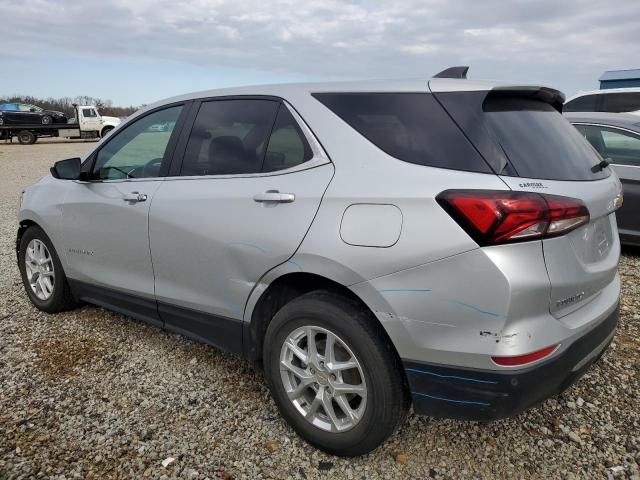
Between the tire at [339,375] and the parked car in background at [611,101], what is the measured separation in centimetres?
892

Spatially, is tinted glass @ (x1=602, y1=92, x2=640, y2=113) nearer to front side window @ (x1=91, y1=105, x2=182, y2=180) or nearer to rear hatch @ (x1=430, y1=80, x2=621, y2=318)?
rear hatch @ (x1=430, y1=80, x2=621, y2=318)

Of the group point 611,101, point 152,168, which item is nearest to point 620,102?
point 611,101

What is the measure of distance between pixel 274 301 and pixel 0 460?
1.47 m

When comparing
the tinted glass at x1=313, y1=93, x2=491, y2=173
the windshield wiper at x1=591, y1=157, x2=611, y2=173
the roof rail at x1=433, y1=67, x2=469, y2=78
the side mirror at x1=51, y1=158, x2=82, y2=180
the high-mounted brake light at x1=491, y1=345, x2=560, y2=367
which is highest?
the roof rail at x1=433, y1=67, x2=469, y2=78

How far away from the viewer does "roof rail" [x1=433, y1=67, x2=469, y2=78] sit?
8.18 ft

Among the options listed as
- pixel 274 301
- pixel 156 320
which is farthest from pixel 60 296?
pixel 274 301

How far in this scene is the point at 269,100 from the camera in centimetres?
277

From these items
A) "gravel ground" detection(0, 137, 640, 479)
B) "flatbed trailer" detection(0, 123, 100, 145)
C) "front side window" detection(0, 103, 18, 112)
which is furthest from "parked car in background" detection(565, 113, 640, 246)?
"front side window" detection(0, 103, 18, 112)

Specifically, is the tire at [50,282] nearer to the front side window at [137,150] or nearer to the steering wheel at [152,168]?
the front side window at [137,150]

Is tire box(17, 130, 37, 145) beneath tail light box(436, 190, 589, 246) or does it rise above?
beneath

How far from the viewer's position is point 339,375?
2.34 meters

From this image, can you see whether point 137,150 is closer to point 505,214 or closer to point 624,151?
point 505,214

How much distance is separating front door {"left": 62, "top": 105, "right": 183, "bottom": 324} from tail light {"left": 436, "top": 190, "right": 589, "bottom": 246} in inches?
75.1

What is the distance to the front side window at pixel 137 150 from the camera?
3253 millimetres
